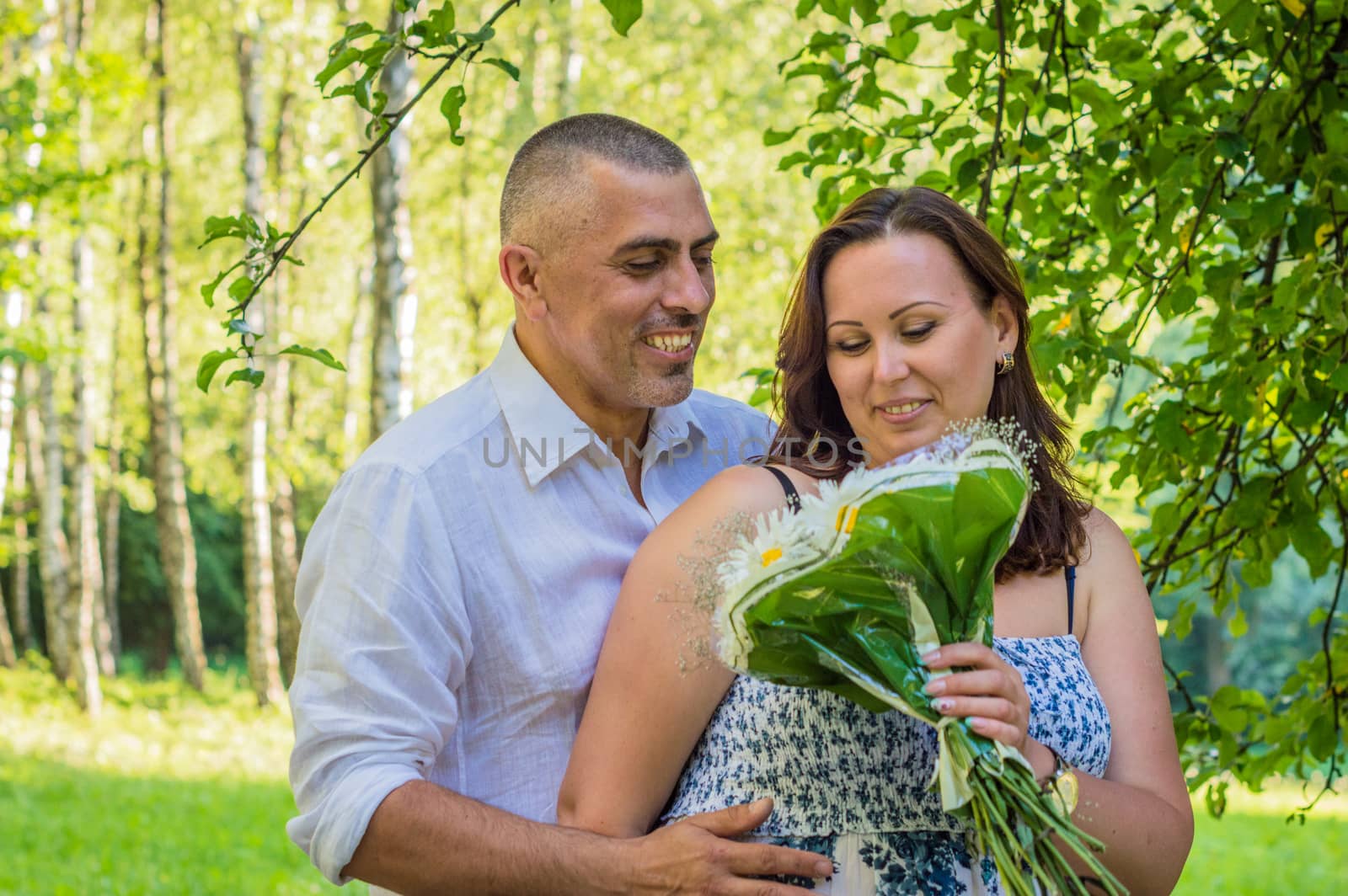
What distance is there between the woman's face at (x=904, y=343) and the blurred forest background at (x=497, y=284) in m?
0.46

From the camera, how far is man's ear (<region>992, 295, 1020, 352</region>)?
2.50m

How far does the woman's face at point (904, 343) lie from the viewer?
7.70ft

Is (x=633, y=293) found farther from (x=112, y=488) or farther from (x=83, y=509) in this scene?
(x=112, y=488)

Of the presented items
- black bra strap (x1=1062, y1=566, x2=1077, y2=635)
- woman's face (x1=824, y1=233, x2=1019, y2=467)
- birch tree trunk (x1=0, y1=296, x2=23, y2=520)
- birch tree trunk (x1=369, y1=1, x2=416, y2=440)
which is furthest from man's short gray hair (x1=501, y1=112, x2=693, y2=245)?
birch tree trunk (x1=0, y1=296, x2=23, y2=520)

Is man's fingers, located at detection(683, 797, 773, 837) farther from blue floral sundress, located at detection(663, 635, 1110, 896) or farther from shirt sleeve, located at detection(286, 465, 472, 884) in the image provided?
shirt sleeve, located at detection(286, 465, 472, 884)

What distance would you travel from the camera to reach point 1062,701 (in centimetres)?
218

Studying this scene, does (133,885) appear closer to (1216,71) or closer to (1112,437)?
(1112,437)

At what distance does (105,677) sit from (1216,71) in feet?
63.7

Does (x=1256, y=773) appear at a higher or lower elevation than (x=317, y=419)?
lower

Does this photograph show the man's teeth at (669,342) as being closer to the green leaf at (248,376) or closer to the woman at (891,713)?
the woman at (891,713)

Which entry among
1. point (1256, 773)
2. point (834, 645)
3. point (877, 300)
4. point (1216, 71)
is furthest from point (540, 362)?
point (1256, 773)

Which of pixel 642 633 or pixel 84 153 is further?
pixel 84 153

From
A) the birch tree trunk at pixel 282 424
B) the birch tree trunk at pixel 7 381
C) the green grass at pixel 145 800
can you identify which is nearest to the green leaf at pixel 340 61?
the green grass at pixel 145 800

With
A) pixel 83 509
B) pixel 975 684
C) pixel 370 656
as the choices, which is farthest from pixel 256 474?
pixel 975 684
